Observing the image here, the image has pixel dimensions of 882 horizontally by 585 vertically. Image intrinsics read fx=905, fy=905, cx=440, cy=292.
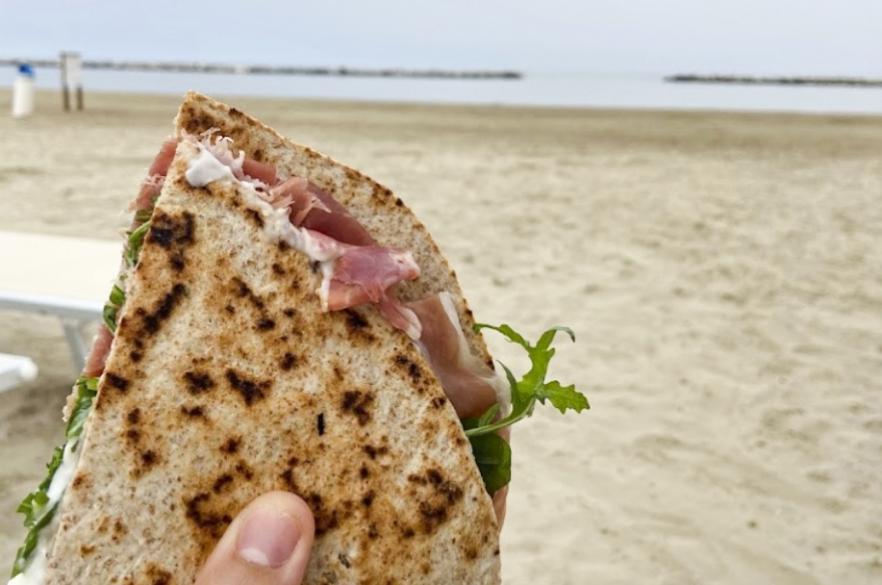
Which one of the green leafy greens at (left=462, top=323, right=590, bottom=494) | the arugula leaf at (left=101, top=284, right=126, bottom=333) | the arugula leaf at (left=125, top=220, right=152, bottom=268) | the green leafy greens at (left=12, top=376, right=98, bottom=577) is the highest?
the arugula leaf at (left=125, top=220, right=152, bottom=268)

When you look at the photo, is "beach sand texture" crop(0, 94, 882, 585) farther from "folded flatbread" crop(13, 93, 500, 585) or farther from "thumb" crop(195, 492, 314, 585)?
"thumb" crop(195, 492, 314, 585)

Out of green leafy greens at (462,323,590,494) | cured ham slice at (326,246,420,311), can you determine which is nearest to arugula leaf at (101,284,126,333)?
cured ham slice at (326,246,420,311)

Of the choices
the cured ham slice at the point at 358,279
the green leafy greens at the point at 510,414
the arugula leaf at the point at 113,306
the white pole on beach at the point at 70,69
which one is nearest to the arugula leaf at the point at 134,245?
the arugula leaf at the point at 113,306

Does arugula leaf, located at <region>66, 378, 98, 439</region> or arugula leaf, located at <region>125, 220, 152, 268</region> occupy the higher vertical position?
arugula leaf, located at <region>125, 220, 152, 268</region>

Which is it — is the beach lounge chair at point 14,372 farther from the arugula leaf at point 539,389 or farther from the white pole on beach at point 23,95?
the white pole on beach at point 23,95

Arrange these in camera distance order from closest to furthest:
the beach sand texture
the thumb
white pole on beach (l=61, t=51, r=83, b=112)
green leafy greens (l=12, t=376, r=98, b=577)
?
1. the thumb
2. green leafy greens (l=12, t=376, r=98, b=577)
3. the beach sand texture
4. white pole on beach (l=61, t=51, r=83, b=112)

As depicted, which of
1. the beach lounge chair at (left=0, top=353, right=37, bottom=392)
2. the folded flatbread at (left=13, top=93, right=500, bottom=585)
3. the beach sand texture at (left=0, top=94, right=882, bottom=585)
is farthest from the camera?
the beach sand texture at (left=0, top=94, right=882, bottom=585)

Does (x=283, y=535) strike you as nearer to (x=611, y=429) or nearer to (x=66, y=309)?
(x=66, y=309)
